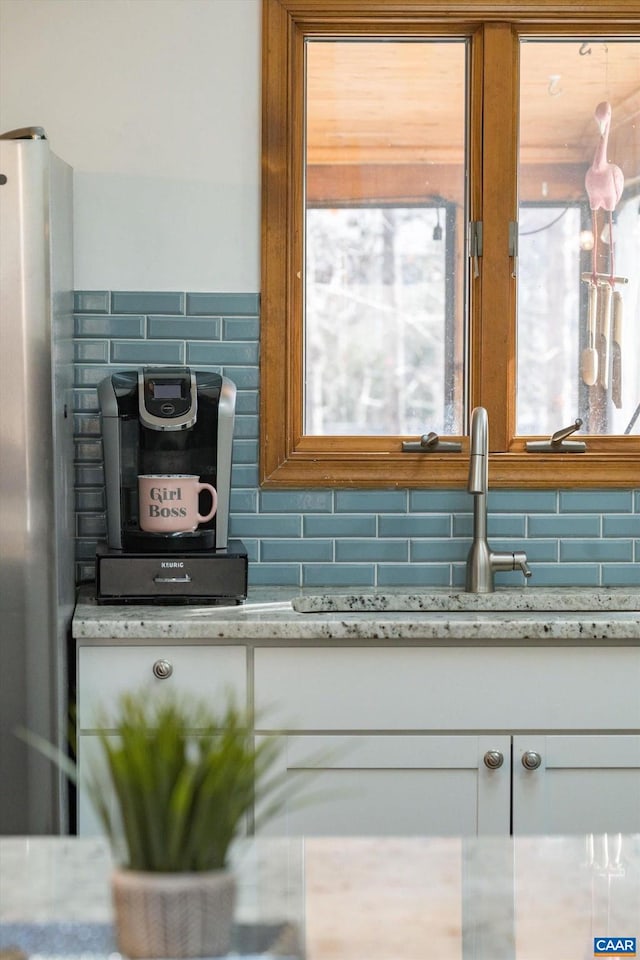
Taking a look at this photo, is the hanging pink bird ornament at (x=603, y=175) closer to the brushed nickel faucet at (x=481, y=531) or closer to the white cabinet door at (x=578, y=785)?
the brushed nickel faucet at (x=481, y=531)

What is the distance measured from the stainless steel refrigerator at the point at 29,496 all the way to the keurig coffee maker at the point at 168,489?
0.69 ft

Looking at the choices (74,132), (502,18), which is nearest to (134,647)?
(74,132)

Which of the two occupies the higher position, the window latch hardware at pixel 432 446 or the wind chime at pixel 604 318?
the wind chime at pixel 604 318

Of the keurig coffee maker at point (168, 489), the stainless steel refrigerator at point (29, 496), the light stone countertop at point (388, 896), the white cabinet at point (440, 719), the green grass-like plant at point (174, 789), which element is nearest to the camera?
the green grass-like plant at point (174, 789)

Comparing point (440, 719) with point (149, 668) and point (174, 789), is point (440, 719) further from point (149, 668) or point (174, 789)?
point (174, 789)

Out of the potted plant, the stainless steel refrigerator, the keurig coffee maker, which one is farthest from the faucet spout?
the potted plant

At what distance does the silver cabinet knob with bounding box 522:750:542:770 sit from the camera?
2.22 m

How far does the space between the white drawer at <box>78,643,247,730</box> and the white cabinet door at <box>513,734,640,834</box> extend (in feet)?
1.95

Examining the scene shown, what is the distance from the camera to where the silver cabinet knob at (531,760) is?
2.22 meters

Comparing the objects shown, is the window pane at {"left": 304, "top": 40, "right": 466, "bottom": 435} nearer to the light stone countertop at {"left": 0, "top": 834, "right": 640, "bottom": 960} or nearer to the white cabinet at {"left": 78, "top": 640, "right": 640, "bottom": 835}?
the white cabinet at {"left": 78, "top": 640, "right": 640, "bottom": 835}

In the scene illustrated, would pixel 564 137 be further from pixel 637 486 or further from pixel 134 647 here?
pixel 134 647

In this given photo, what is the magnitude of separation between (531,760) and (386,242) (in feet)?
4.22

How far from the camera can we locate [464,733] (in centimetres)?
225

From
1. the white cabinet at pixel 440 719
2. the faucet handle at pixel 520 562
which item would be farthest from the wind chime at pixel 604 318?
the white cabinet at pixel 440 719
